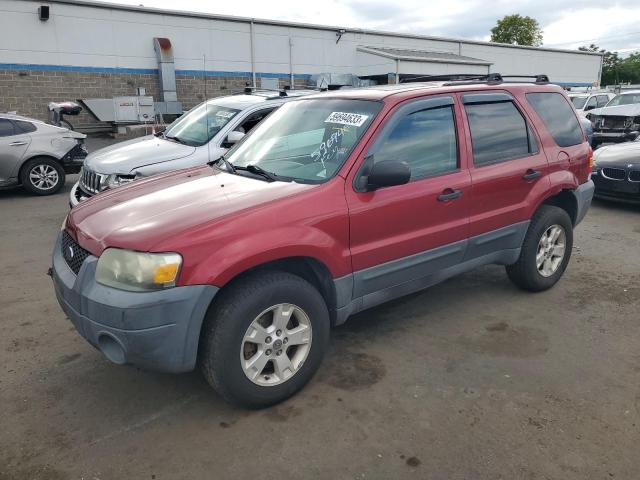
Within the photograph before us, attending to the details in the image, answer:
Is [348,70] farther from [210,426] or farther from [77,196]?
[210,426]

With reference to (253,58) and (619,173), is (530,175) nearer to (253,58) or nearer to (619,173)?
(619,173)

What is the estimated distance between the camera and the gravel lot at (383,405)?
2562 mm

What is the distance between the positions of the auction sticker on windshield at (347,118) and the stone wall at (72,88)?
63.9 ft

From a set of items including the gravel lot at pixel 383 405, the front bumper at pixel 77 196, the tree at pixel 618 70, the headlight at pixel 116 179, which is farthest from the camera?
the tree at pixel 618 70

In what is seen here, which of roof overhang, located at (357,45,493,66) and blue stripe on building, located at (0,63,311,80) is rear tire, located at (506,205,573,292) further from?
roof overhang, located at (357,45,493,66)

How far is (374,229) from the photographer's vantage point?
329cm

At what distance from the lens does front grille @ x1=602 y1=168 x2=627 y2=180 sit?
781cm

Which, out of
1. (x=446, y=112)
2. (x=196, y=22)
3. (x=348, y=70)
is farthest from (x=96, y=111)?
(x=446, y=112)

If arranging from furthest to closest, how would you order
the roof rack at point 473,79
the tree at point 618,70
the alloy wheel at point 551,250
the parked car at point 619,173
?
the tree at point 618,70 < the parked car at point 619,173 < the alloy wheel at point 551,250 < the roof rack at point 473,79

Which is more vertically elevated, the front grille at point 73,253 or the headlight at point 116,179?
the headlight at point 116,179

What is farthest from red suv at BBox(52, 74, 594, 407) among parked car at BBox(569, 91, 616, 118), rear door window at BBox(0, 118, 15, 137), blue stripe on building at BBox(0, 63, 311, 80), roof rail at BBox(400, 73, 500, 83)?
parked car at BBox(569, 91, 616, 118)

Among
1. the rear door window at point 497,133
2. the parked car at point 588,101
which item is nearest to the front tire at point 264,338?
the rear door window at point 497,133

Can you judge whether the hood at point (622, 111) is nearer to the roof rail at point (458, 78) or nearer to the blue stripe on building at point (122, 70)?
the roof rail at point (458, 78)

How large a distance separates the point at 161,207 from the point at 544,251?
3.29m
